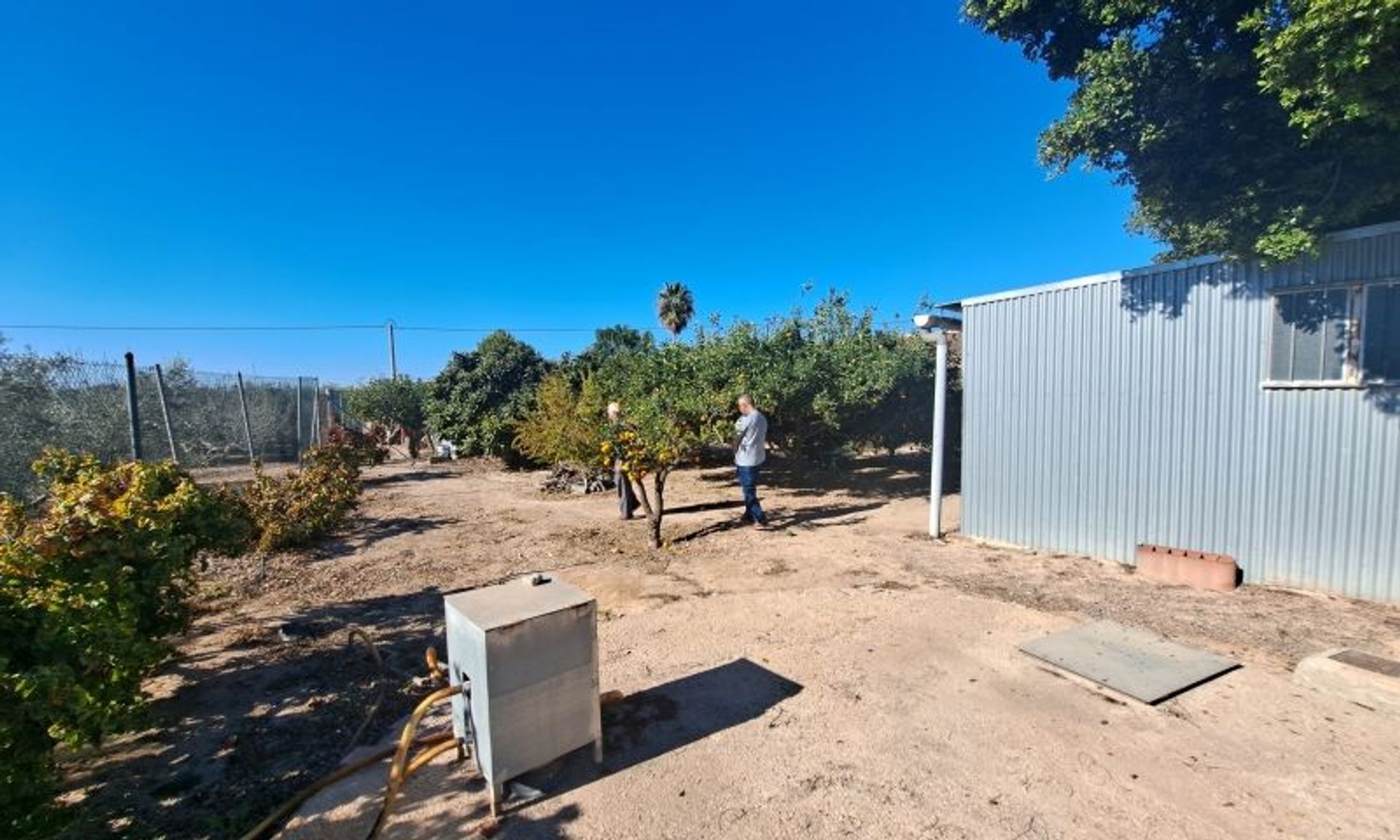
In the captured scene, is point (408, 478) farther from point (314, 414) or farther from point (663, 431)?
point (663, 431)

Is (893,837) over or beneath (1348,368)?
beneath

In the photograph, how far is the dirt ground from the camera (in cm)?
255

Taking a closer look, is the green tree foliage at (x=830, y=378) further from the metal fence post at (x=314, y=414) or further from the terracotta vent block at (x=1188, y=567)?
the metal fence post at (x=314, y=414)

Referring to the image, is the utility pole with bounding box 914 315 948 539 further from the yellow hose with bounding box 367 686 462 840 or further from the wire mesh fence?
the wire mesh fence

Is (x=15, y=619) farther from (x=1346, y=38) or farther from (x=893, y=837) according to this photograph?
(x=1346, y=38)

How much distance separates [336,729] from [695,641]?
7.36ft

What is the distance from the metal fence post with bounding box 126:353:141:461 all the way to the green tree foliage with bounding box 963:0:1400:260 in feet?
31.1

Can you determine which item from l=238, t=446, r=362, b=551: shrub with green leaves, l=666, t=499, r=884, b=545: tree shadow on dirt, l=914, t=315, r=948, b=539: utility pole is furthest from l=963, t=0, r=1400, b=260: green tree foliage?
l=238, t=446, r=362, b=551: shrub with green leaves

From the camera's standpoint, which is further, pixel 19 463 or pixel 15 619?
pixel 19 463

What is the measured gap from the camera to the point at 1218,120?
5.32 metres

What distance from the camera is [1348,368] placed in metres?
4.84

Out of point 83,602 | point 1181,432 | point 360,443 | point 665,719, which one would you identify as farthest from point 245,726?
point 360,443

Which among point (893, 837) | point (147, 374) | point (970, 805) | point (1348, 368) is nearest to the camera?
point (893, 837)

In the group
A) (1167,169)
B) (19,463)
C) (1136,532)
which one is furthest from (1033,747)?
(19,463)
